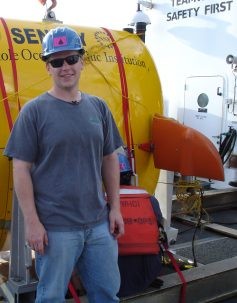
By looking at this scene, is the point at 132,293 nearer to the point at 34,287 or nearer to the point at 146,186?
the point at 34,287

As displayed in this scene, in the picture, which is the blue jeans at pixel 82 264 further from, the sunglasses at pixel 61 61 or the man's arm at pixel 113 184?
the sunglasses at pixel 61 61

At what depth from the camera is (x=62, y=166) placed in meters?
2.00

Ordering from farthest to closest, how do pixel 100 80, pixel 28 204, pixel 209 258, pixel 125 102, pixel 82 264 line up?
pixel 209 258
pixel 125 102
pixel 100 80
pixel 82 264
pixel 28 204

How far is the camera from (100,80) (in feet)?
10.3

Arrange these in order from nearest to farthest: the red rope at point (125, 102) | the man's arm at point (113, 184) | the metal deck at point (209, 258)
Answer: the man's arm at point (113, 184), the metal deck at point (209, 258), the red rope at point (125, 102)

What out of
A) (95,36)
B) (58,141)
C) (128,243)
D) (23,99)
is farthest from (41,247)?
(95,36)

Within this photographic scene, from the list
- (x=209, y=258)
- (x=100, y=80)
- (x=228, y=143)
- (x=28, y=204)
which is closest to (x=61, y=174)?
(x=28, y=204)

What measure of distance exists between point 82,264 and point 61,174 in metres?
0.49

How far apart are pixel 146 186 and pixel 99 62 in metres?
1.08

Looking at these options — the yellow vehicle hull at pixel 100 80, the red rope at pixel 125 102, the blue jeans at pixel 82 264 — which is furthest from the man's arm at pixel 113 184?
the red rope at pixel 125 102

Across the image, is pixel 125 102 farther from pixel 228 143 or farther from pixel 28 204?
pixel 228 143

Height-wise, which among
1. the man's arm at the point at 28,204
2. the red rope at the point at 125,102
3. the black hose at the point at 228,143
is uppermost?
the red rope at the point at 125,102

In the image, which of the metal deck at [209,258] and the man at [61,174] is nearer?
the man at [61,174]

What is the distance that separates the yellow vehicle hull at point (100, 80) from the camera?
279 cm
